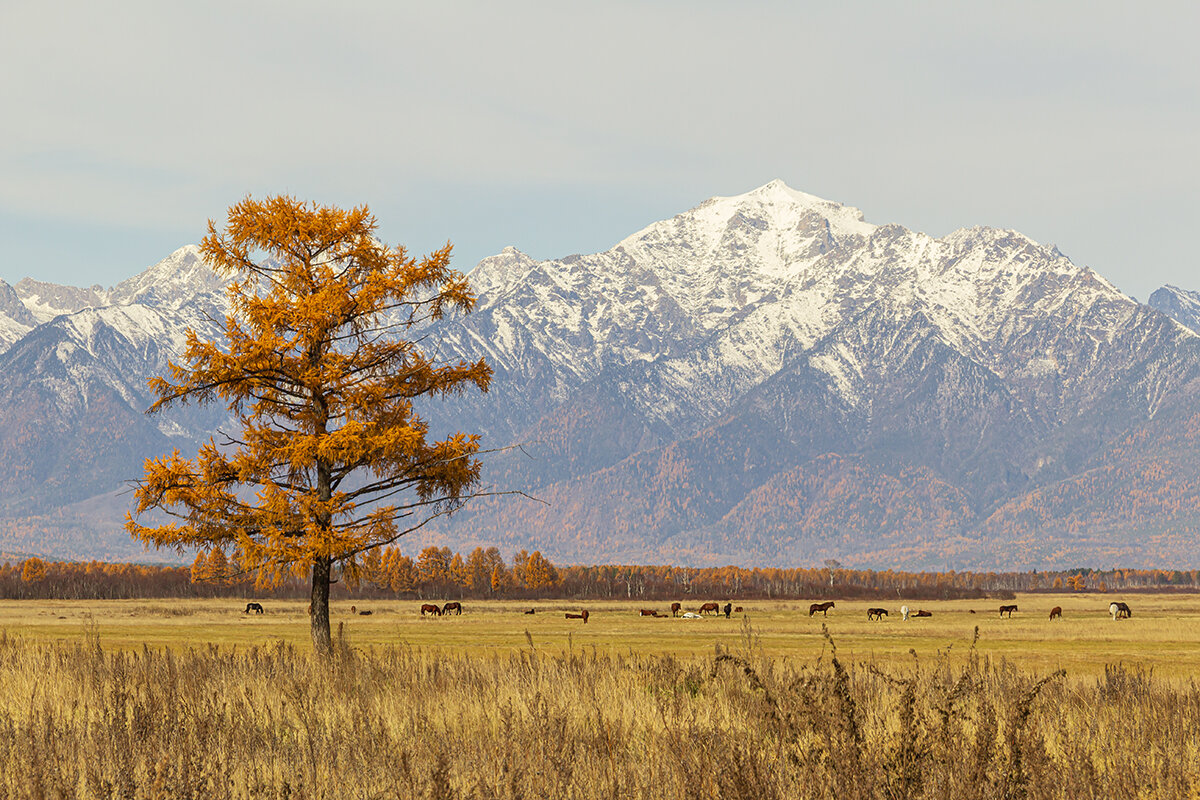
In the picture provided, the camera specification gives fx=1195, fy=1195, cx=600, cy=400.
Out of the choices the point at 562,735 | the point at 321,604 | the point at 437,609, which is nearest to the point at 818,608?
the point at 437,609

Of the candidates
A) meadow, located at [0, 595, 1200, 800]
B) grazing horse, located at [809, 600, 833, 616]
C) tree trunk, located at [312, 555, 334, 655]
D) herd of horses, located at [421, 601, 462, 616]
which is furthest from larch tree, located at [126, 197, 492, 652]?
herd of horses, located at [421, 601, 462, 616]

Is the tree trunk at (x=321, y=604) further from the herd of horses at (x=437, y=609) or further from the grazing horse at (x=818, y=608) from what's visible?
the herd of horses at (x=437, y=609)

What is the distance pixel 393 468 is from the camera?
1115 inches

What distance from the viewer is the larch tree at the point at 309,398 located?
27.0 m

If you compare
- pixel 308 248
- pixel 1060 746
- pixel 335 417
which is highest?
pixel 308 248

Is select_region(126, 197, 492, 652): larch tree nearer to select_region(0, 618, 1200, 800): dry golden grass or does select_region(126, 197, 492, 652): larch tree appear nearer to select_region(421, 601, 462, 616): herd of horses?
select_region(0, 618, 1200, 800): dry golden grass

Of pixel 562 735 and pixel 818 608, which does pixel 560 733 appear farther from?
pixel 818 608

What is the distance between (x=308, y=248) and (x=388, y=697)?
663 inches

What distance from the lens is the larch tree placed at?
27031 mm

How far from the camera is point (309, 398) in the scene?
28359 mm

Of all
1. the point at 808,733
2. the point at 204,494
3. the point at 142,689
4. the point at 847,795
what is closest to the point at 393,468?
the point at 204,494

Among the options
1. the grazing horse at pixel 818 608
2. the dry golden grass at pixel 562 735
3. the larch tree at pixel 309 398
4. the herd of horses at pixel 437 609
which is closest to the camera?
the dry golden grass at pixel 562 735

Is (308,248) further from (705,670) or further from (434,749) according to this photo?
(434,749)

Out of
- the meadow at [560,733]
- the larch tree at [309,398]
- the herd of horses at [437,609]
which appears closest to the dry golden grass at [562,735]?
the meadow at [560,733]
